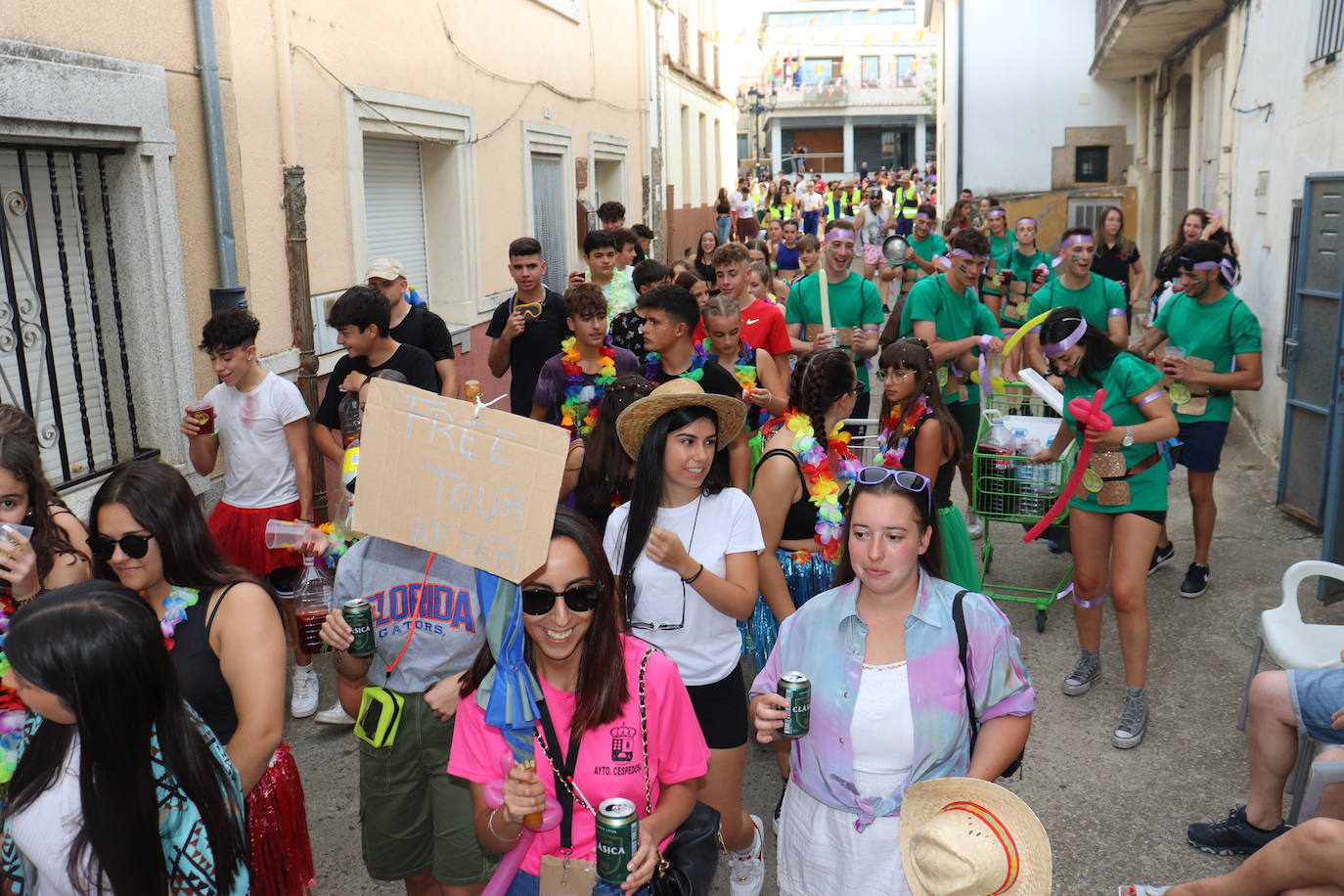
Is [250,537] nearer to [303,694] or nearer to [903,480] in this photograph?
[303,694]

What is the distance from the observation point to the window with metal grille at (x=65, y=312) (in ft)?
17.5

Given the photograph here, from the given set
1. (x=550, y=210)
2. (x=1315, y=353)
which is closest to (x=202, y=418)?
(x=1315, y=353)

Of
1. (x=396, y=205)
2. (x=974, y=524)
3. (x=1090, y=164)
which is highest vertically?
(x=1090, y=164)

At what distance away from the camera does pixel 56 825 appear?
235cm

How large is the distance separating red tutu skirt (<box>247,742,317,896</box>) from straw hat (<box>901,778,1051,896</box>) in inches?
68.0

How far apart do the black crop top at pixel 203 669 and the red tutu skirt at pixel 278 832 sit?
251 millimetres

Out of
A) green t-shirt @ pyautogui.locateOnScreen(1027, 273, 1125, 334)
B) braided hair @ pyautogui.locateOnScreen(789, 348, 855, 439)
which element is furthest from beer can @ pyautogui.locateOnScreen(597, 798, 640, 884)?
green t-shirt @ pyautogui.locateOnScreen(1027, 273, 1125, 334)

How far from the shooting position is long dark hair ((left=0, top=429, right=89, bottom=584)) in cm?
345

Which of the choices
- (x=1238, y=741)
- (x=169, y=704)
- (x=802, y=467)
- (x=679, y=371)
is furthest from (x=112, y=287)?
(x=1238, y=741)

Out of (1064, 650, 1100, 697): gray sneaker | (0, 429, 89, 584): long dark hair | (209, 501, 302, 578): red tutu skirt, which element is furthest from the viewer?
(1064, 650, 1100, 697): gray sneaker

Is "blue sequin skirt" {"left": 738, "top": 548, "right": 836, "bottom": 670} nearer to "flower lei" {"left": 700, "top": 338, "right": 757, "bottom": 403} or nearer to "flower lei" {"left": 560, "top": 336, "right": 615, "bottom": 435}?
"flower lei" {"left": 560, "top": 336, "right": 615, "bottom": 435}

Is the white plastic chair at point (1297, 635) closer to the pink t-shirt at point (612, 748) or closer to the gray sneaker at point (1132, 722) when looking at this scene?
the gray sneaker at point (1132, 722)

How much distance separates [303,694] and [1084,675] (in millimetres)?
3815

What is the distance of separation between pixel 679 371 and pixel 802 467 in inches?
41.7
